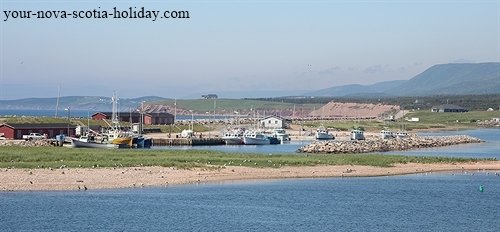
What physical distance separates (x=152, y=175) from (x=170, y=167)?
381 cm

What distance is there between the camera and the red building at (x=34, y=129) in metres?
81.9

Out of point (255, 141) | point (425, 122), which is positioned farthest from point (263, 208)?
point (425, 122)

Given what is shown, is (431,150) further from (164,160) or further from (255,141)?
(164,160)

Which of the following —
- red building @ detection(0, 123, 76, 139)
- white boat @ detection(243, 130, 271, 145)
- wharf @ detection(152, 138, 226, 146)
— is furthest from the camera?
white boat @ detection(243, 130, 271, 145)

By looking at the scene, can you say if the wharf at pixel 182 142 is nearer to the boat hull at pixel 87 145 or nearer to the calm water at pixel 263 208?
the boat hull at pixel 87 145

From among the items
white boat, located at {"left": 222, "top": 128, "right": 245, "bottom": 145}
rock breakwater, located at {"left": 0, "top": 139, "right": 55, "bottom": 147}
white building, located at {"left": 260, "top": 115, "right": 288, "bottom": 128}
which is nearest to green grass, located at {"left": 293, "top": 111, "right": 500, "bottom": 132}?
white building, located at {"left": 260, "top": 115, "right": 288, "bottom": 128}

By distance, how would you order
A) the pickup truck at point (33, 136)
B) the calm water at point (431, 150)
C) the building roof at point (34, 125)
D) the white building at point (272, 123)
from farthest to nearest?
the white building at point (272, 123), the building roof at point (34, 125), the pickup truck at point (33, 136), the calm water at point (431, 150)

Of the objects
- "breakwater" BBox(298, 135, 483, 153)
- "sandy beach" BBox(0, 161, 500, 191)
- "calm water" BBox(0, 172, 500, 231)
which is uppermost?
"breakwater" BBox(298, 135, 483, 153)

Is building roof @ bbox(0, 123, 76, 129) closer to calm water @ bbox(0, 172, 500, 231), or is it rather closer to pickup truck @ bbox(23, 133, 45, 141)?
pickup truck @ bbox(23, 133, 45, 141)

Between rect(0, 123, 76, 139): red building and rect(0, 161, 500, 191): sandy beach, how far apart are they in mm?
35907

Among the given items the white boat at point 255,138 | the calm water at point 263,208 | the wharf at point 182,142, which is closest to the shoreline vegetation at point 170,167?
the calm water at point 263,208

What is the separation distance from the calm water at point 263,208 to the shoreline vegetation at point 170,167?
223cm

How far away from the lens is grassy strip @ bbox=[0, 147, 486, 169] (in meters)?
50.3

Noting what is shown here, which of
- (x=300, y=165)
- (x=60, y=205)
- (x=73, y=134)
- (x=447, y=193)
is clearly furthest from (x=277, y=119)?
(x=60, y=205)
